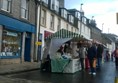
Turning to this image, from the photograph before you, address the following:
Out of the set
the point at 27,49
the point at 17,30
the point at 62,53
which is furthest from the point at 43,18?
the point at 62,53

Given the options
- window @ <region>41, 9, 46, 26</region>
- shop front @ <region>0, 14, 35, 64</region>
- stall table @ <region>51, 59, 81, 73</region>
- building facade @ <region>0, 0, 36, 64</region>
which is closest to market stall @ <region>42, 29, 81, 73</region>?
stall table @ <region>51, 59, 81, 73</region>

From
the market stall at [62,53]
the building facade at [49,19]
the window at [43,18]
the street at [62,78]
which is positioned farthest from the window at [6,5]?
the window at [43,18]

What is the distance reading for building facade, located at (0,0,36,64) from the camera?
22.8 metres

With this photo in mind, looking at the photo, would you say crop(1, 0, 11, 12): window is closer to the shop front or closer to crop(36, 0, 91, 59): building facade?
the shop front

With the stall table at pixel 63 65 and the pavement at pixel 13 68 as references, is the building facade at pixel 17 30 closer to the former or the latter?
the pavement at pixel 13 68

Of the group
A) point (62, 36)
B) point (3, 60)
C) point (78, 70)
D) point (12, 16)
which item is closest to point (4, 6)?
point (12, 16)

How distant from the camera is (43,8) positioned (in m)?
32.0

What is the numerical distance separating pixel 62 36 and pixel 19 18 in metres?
6.91

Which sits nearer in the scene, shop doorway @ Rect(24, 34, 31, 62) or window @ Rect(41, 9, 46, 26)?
shop doorway @ Rect(24, 34, 31, 62)

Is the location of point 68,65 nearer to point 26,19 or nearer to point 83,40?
point 83,40

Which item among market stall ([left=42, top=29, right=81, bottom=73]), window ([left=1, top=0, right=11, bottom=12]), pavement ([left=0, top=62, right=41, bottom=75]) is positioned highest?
window ([left=1, top=0, right=11, bottom=12])

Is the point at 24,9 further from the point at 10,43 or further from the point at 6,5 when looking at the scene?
the point at 10,43

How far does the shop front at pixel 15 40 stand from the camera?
2275cm

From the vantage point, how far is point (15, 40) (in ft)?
82.8
